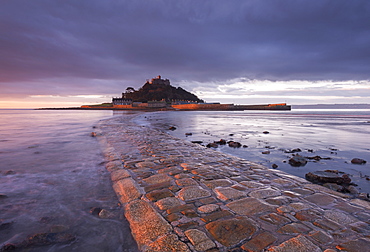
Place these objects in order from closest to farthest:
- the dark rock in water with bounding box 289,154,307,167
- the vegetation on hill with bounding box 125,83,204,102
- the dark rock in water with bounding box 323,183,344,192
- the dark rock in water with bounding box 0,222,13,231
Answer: the dark rock in water with bounding box 0,222,13,231
the dark rock in water with bounding box 323,183,344,192
the dark rock in water with bounding box 289,154,307,167
the vegetation on hill with bounding box 125,83,204,102

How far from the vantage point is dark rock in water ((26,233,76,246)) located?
8.17ft

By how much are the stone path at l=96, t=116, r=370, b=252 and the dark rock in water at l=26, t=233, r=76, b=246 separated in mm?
838

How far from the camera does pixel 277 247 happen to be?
2.24m

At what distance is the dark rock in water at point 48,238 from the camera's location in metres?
2.49

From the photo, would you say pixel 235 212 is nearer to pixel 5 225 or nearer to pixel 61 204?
pixel 61 204

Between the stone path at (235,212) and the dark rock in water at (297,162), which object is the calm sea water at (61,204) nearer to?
the stone path at (235,212)

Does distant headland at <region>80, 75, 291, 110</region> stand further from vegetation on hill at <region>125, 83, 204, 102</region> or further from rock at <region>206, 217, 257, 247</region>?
rock at <region>206, 217, 257, 247</region>

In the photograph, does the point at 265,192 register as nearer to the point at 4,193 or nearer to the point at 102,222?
the point at 102,222

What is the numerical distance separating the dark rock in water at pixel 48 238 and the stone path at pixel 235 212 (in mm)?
838

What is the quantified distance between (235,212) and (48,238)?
8.91 feet

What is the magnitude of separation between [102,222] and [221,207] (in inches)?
76.4

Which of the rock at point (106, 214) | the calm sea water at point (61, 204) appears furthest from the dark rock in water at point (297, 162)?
the rock at point (106, 214)

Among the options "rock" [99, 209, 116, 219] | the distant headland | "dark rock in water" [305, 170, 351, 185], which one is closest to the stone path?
"rock" [99, 209, 116, 219]

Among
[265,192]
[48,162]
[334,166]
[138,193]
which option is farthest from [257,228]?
[48,162]
